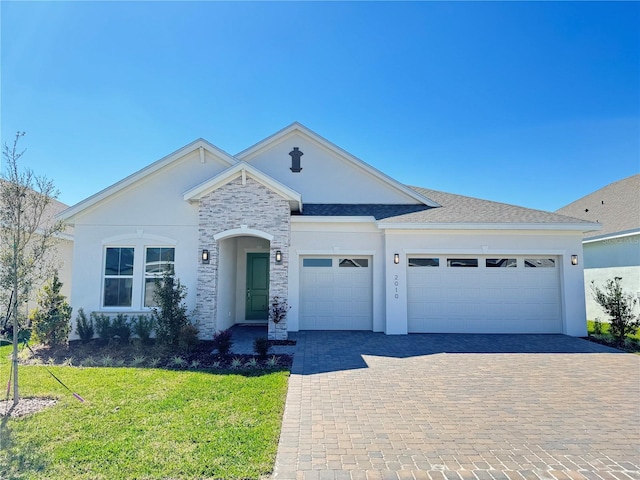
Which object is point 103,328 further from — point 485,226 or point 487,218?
point 487,218

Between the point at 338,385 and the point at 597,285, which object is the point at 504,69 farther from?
the point at 338,385

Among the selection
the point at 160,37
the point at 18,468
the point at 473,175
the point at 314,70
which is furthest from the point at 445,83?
the point at 18,468

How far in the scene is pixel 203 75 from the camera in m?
11.4

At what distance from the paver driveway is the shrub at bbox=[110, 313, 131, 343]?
18.2ft

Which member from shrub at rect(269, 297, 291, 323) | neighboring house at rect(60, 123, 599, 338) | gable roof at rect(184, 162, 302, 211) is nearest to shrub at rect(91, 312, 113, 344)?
neighboring house at rect(60, 123, 599, 338)

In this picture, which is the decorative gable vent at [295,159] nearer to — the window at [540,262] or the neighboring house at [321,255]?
the neighboring house at [321,255]

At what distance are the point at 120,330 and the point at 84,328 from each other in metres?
1.24

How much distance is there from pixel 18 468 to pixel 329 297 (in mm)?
9245

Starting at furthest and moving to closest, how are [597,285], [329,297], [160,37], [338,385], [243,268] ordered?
[597,285] < [243,268] < [329,297] < [160,37] < [338,385]

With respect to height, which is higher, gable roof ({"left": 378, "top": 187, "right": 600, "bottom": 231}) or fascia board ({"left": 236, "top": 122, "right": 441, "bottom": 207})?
fascia board ({"left": 236, "top": 122, "right": 441, "bottom": 207})

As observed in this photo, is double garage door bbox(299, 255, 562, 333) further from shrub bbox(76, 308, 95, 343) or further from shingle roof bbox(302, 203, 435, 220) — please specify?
shrub bbox(76, 308, 95, 343)

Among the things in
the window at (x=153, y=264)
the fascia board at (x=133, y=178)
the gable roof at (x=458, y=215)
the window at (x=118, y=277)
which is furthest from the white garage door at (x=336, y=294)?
the window at (x=118, y=277)

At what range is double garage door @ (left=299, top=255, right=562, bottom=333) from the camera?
11.7m

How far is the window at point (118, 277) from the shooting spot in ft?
37.2
